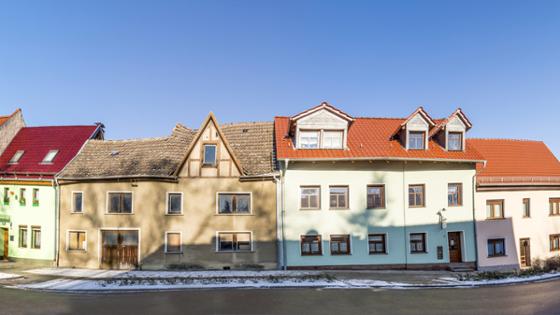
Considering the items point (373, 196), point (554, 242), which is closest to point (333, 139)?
point (373, 196)

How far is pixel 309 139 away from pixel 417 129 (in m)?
7.46

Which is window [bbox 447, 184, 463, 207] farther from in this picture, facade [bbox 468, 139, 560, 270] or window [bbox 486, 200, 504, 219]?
window [bbox 486, 200, 504, 219]

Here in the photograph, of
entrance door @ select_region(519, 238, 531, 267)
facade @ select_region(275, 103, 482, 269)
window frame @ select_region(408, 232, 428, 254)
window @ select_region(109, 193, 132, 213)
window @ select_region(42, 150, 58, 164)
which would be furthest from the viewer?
window @ select_region(42, 150, 58, 164)

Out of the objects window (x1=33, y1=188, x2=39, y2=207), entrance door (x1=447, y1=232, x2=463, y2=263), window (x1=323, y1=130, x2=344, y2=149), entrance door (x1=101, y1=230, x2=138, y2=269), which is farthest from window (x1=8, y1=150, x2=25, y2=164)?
entrance door (x1=447, y1=232, x2=463, y2=263)

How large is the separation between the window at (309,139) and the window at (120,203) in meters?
11.8

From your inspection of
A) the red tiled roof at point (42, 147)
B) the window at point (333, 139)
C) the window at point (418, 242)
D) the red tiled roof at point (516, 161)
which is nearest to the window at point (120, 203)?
the red tiled roof at point (42, 147)

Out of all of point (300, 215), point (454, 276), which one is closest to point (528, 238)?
point (454, 276)

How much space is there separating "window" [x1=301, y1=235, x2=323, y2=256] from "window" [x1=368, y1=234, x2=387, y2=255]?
331cm

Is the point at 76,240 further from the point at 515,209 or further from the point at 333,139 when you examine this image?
the point at 515,209

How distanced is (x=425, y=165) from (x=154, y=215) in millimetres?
18138

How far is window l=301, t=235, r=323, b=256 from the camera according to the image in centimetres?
2400

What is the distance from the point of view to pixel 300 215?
24.1 meters

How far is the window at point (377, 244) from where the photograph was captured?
2428cm

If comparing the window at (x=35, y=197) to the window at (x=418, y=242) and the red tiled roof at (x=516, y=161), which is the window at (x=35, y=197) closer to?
the window at (x=418, y=242)
